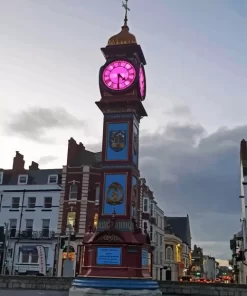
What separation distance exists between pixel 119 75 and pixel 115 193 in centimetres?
747

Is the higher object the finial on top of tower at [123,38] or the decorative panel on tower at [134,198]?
the finial on top of tower at [123,38]

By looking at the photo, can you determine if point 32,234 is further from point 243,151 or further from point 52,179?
point 243,151

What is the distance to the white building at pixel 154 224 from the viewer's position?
54500mm

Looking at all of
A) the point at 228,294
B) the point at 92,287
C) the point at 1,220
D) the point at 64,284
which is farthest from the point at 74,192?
the point at 92,287

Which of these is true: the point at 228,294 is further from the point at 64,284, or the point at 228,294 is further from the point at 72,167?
the point at 72,167

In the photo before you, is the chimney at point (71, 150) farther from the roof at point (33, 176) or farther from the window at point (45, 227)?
the window at point (45, 227)

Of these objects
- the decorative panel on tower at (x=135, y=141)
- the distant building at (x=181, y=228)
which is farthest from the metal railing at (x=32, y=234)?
the distant building at (x=181, y=228)

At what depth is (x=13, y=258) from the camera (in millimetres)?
47281

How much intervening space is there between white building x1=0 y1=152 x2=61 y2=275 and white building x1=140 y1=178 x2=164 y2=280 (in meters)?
A: 11.7

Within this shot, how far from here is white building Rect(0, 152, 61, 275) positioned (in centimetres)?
4678

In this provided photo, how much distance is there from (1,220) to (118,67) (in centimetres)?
3172

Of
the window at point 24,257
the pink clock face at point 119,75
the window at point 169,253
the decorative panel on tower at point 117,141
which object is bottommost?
the window at point 24,257

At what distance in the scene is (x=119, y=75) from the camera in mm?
25781

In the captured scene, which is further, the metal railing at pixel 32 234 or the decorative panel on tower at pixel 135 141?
the metal railing at pixel 32 234
